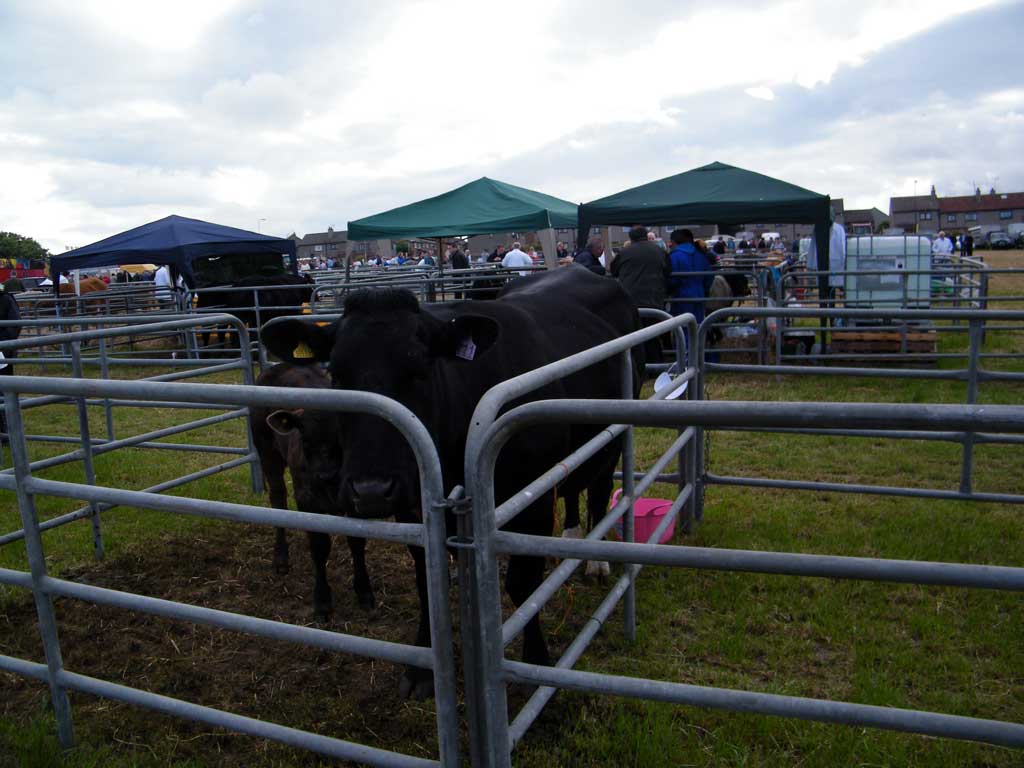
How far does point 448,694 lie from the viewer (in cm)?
199

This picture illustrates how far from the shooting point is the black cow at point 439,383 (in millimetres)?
2295

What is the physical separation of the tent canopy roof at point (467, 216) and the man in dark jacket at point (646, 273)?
2.73m

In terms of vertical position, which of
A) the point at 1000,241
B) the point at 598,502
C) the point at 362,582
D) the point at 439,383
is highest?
the point at 1000,241

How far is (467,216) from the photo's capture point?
1266cm

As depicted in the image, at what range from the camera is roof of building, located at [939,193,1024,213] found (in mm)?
105688

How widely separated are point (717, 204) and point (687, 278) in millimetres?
1100

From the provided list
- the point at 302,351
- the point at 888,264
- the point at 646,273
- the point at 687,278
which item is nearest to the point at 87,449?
the point at 302,351

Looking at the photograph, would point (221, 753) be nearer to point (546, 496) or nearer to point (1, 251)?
point (546, 496)

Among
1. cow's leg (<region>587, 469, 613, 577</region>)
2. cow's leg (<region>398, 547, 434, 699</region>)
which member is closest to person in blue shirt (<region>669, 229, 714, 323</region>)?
cow's leg (<region>587, 469, 613, 577</region>)

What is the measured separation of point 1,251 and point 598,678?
2890 inches

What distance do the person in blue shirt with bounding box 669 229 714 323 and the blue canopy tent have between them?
9239mm

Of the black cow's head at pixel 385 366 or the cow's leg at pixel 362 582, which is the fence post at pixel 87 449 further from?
the black cow's head at pixel 385 366

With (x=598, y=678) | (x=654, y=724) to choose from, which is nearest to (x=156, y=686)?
(x=654, y=724)

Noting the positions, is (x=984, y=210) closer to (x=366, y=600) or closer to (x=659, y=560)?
(x=366, y=600)
